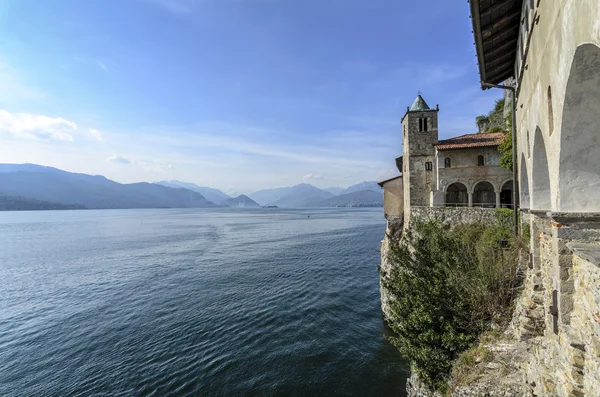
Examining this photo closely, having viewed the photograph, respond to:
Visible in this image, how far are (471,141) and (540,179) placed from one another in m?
23.2

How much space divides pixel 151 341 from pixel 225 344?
5245mm

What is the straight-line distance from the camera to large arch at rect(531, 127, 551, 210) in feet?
26.5

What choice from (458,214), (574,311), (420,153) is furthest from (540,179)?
(420,153)

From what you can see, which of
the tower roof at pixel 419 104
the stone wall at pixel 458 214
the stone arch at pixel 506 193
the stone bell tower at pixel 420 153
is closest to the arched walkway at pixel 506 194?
the stone arch at pixel 506 193

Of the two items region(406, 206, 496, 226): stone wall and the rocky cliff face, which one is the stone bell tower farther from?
the rocky cliff face

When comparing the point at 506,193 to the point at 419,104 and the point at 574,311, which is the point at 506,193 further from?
the point at 574,311

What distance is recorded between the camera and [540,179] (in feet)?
27.4

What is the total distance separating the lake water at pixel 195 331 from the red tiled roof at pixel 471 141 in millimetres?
16722

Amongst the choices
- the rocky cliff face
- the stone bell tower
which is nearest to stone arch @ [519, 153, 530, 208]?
the rocky cliff face

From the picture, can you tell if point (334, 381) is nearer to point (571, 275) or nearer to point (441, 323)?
point (441, 323)

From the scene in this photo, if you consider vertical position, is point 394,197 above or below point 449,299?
above

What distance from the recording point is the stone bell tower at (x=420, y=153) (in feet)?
97.5

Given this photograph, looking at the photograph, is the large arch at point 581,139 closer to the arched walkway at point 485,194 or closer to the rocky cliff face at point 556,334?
the rocky cliff face at point 556,334

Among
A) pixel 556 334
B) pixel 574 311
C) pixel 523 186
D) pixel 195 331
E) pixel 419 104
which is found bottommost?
pixel 195 331
